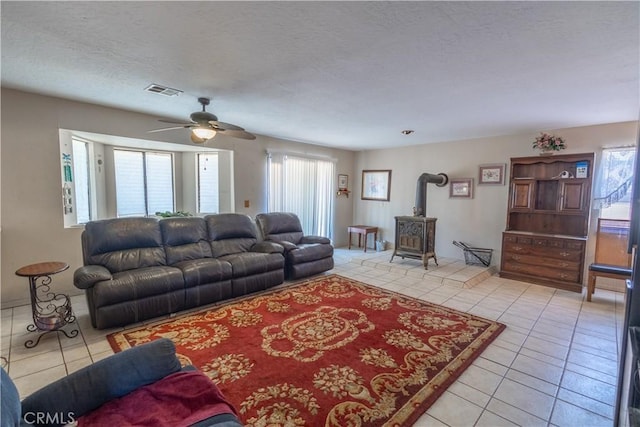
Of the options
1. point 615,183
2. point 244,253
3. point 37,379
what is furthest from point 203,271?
point 615,183

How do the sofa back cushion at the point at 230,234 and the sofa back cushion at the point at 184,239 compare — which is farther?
the sofa back cushion at the point at 230,234

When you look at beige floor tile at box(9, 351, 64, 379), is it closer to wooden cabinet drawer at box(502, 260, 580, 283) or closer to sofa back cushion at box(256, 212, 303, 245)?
sofa back cushion at box(256, 212, 303, 245)

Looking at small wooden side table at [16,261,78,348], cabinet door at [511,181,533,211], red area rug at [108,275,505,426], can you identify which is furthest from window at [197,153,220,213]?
cabinet door at [511,181,533,211]

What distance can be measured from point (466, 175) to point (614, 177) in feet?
6.51

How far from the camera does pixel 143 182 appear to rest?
212 inches

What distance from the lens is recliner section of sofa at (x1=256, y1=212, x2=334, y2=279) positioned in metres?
4.45

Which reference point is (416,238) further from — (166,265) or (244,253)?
(166,265)

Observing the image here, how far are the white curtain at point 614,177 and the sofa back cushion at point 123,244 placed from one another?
6.09 meters

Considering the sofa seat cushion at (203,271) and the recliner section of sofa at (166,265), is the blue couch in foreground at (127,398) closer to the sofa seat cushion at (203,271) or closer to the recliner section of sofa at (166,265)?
the recliner section of sofa at (166,265)

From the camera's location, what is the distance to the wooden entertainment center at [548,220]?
418 cm

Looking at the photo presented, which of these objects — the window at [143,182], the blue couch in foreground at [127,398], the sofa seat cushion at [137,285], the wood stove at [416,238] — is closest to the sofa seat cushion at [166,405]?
the blue couch in foreground at [127,398]

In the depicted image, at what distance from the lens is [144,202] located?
5.41m

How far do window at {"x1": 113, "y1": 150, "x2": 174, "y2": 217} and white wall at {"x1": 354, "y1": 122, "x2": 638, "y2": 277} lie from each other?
4.58 m

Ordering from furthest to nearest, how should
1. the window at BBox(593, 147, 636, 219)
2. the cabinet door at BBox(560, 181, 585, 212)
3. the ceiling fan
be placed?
the cabinet door at BBox(560, 181, 585, 212) < the window at BBox(593, 147, 636, 219) < the ceiling fan
